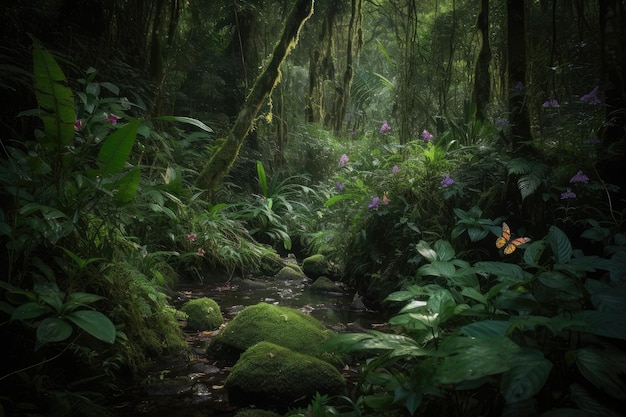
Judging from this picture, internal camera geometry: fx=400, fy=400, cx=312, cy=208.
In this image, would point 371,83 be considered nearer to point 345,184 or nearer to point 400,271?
point 345,184

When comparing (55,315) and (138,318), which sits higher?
(55,315)

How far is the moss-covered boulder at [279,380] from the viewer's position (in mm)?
2117

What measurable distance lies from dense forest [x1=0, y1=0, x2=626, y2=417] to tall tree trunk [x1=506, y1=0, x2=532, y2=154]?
0.01m

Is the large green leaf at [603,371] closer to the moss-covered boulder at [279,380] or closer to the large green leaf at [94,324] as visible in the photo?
the moss-covered boulder at [279,380]

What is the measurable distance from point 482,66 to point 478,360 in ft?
11.6

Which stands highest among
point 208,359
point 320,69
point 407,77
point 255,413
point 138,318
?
point 320,69

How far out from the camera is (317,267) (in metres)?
5.57

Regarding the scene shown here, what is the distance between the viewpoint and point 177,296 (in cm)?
397

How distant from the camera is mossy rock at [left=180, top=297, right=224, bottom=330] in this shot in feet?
10.5

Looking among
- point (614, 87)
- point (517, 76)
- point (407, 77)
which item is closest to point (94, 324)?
point (517, 76)

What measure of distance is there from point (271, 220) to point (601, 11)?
5.00 meters

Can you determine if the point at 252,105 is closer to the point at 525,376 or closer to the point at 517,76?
the point at 517,76

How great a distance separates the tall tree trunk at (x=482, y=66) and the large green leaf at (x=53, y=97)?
135 inches

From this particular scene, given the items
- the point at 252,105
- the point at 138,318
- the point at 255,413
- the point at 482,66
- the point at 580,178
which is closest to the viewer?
the point at 255,413
